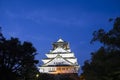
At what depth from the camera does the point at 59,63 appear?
10994 cm

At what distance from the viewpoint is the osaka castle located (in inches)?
4252

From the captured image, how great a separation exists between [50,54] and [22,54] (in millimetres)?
74575

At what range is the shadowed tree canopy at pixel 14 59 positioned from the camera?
42844 mm

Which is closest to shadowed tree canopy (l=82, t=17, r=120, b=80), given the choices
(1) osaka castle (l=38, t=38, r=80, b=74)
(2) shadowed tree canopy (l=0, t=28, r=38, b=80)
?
(2) shadowed tree canopy (l=0, t=28, r=38, b=80)

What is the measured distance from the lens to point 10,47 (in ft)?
143

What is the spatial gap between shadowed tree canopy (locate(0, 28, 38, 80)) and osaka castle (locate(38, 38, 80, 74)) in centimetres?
6135

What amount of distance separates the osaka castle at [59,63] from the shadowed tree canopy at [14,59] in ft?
201

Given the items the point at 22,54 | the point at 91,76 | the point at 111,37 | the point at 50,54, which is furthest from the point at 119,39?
the point at 50,54

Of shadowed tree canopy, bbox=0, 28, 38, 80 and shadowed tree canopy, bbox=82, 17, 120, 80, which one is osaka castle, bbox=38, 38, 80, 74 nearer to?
shadowed tree canopy, bbox=0, 28, 38, 80

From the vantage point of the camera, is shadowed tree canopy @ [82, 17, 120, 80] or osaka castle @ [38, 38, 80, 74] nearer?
shadowed tree canopy @ [82, 17, 120, 80]

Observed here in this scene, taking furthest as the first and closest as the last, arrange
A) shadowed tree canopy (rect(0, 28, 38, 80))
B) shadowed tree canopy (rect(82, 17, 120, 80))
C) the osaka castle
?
the osaka castle, shadowed tree canopy (rect(0, 28, 38, 80)), shadowed tree canopy (rect(82, 17, 120, 80))

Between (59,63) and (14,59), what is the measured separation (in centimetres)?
6704

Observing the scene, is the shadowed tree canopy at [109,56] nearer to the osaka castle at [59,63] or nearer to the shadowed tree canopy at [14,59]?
the shadowed tree canopy at [14,59]

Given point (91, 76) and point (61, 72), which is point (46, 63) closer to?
point (61, 72)
